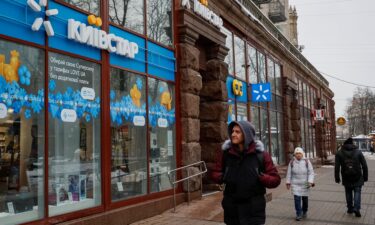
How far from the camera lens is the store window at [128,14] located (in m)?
8.62

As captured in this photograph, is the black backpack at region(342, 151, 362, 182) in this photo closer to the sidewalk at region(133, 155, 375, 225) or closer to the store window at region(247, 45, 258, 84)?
the sidewalk at region(133, 155, 375, 225)

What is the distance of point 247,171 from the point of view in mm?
4348

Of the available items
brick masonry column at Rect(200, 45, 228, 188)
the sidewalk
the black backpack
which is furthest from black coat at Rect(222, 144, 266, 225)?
brick masonry column at Rect(200, 45, 228, 188)

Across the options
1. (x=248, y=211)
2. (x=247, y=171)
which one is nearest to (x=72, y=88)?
(x=247, y=171)

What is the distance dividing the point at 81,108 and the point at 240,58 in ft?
30.2

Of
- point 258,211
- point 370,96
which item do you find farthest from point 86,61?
point 370,96

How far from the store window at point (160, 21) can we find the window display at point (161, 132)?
1048 millimetres

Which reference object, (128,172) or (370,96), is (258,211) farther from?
(370,96)

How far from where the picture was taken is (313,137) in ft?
97.1

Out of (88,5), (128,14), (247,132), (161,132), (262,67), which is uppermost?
(262,67)

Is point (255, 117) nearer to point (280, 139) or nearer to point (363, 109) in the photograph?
point (280, 139)

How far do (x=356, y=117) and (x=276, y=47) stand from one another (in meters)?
67.0

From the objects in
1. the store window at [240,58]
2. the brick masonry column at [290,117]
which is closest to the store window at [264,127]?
the store window at [240,58]

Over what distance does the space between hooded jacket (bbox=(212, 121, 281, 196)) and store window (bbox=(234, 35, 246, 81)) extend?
10.8 meters
